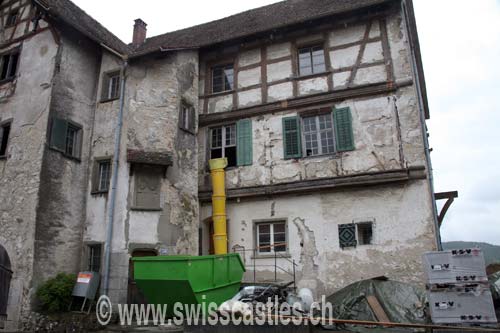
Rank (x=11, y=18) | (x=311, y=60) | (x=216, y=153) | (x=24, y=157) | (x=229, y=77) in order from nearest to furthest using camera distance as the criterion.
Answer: (x=24, y=157) < (x=311, y=60) < (x=216, y=153) < (x=229, y=77) < (x=11, y=18)

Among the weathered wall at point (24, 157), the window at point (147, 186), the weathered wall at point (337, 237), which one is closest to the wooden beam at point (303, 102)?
the window at point (147, 186)

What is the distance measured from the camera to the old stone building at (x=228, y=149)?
11547mm

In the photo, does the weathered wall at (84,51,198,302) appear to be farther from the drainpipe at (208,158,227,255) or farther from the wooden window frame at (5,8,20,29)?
the wooden window frame at (5,8,20,29)

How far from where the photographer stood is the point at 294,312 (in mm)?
8570

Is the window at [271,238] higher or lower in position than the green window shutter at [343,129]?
lower

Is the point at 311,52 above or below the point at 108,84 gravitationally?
above

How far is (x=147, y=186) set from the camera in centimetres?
1265

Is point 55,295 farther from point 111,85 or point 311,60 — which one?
point 311,60

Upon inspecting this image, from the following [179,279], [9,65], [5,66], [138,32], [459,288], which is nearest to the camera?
[459,288]

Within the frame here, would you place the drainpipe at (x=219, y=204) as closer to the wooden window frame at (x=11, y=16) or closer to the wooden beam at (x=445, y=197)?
the wooden beam at (x=445, y=197)

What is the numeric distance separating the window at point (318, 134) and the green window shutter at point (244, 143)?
122cm

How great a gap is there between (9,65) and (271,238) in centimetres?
1146

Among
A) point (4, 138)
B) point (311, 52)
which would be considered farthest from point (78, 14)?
point (311, 52)

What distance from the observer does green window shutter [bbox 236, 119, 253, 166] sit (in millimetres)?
13438
